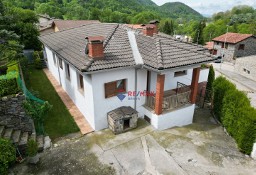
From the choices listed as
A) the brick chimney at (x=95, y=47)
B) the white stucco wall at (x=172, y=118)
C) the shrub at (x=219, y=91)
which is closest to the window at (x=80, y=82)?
the brick chimney at (x=95, y=47)

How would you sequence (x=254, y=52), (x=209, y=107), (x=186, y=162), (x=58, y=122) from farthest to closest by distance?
(x=254, y=52), (x=209, y=107), (x=58, y=122), (x=186, y=162)

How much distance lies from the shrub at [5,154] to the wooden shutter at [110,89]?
5030 millimetres

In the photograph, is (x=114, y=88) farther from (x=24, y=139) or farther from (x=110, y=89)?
(x=24, y=139)

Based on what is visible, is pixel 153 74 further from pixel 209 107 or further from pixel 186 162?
pixel 209 107

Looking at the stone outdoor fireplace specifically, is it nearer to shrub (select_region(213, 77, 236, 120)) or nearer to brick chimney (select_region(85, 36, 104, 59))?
brick chimney (select_region(85, 36, 104, 59))

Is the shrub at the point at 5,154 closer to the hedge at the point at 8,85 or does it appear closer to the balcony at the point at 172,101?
the hedge at the point at 8,85

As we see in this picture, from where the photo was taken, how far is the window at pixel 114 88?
10.8 metres

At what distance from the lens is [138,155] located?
9.22 meters

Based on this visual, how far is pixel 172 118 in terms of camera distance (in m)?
12.0

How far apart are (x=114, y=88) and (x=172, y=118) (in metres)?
4.07

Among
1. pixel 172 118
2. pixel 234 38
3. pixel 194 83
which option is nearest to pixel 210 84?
pixel 194 83

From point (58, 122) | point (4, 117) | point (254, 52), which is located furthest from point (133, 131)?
point (254, 52)

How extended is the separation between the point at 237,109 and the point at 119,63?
284 inches

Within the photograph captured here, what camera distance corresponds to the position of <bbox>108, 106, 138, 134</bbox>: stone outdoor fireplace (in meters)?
10.7
